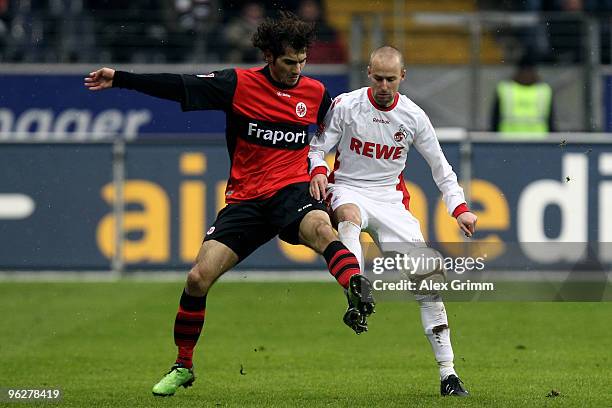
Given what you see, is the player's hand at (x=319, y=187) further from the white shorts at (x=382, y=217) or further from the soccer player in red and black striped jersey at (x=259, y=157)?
the white shorts at (x=382, y=217)

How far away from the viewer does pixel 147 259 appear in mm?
14352

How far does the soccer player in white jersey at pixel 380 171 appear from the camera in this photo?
7.96 metres

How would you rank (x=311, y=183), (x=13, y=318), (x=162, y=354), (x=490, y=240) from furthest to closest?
(x=490, y=240), (x=13, y=318), (x=162, y=354), (x=311, y=183)

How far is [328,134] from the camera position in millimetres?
8211

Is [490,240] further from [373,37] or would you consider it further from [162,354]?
[162,354]

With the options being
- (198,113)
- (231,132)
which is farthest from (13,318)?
(198,113)

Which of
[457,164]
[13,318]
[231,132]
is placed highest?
[231,132]

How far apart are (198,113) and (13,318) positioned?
556 centimetres

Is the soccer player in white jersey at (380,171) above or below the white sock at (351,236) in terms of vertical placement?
above

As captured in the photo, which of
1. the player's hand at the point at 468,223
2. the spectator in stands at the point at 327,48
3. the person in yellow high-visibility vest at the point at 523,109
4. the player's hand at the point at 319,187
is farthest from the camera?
the spectator in stands at the point at 327,48
